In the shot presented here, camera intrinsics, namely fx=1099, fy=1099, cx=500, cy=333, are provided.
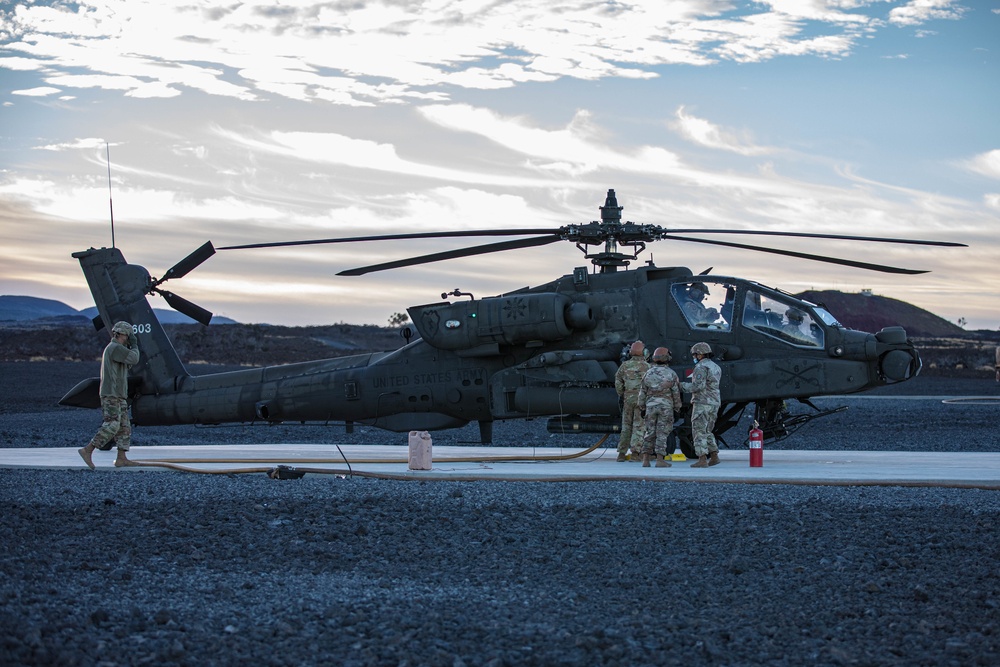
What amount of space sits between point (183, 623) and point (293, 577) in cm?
145

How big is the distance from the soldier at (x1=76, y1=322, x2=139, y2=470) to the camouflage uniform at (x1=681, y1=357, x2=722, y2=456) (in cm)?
722

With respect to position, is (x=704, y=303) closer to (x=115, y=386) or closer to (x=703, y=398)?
(x=703, y=398)

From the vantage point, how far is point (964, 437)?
23.8 metres

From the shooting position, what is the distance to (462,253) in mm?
16391

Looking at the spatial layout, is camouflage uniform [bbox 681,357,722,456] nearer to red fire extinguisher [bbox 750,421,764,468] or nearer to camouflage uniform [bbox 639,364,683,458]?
camouflage uniform [bbox 639,364,683,458]

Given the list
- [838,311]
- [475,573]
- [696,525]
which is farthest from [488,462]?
[838,311]

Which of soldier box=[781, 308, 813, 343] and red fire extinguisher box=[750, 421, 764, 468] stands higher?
soldier box=[781, 308, 813, 343]

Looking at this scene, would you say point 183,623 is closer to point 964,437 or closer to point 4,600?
point 4,600

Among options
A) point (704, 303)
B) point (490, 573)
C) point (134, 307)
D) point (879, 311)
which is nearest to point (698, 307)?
point (704, 303)

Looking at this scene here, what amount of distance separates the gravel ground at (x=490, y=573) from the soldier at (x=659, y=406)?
208 cm

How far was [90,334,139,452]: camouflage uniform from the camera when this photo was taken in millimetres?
13859

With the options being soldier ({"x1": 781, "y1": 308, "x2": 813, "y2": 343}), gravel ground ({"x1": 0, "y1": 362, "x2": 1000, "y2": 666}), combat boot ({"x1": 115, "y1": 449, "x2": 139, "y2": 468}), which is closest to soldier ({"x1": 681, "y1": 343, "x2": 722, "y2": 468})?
soldier ({"x1": 781, "y1": 308, "x2": 813, "y2": 343})

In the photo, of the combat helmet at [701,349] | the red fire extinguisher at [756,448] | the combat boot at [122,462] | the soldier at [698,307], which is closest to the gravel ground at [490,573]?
the combat boot at [122,462]

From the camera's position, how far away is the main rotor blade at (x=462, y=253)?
53.0 ft
